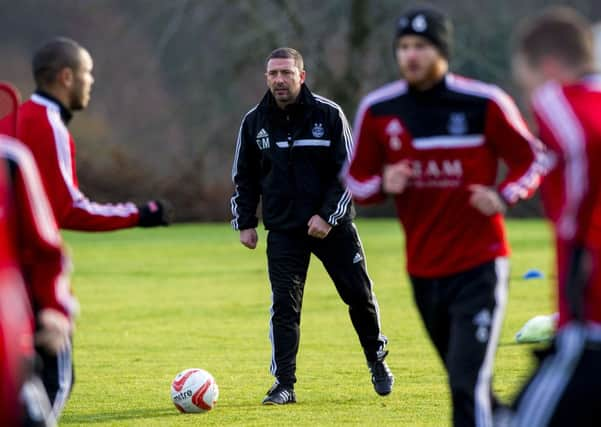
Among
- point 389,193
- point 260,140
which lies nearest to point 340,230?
point 260,140

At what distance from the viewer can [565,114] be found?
15.4 feet

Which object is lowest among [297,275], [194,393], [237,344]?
[237,344]

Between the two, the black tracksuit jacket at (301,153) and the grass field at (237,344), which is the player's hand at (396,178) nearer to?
the grass field at (237,344)

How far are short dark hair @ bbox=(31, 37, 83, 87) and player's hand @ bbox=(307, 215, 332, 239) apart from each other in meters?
3.19

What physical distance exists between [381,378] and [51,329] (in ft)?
16.7

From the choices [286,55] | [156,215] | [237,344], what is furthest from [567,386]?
[237,344]

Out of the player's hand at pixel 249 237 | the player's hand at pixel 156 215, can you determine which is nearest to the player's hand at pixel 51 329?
the player's hand at pixel 156 215

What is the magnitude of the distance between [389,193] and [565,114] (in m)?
1.76

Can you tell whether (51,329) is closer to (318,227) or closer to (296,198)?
(318,227)

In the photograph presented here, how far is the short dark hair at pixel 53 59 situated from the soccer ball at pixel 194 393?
325cm

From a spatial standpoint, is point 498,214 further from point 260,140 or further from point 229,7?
point 229,7

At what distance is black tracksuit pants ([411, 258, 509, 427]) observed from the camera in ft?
19.8

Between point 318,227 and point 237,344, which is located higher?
point 318,227

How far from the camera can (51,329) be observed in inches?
192
